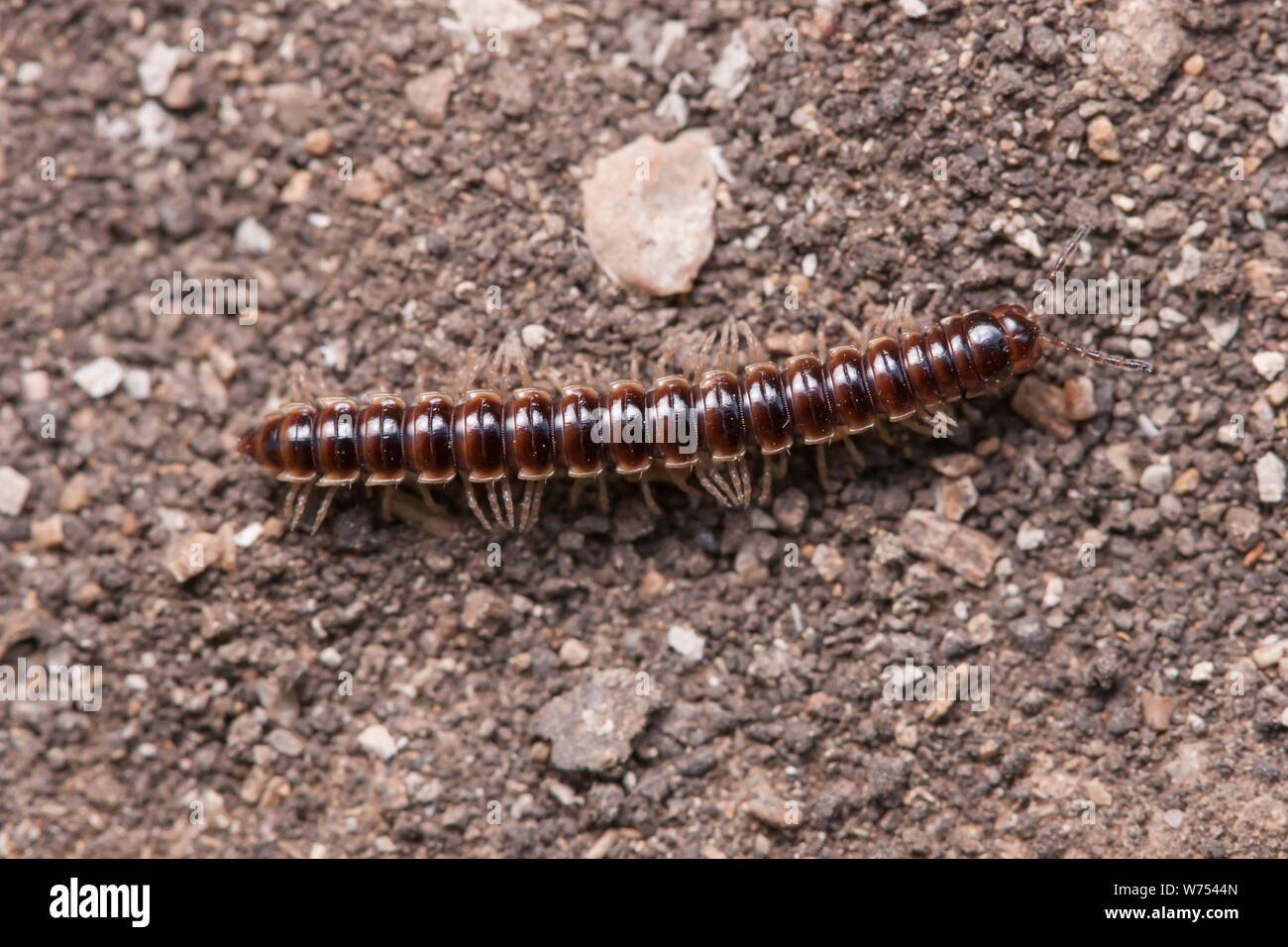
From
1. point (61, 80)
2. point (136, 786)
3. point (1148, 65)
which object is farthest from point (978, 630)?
point (61, 80)

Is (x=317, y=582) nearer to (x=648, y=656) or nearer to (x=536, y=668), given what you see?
(x=536, y=668)

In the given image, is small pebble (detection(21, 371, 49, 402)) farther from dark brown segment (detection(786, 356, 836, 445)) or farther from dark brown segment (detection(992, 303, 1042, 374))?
dark brown segment (detection(992, 303, 1042, 374))

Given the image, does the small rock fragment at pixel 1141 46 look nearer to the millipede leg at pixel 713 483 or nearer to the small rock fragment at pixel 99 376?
the millipede leg at pixel 713 483

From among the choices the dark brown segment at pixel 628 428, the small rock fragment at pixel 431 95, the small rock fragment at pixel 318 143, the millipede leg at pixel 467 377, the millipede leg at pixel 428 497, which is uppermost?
the small rock fragment at pixel 431 95

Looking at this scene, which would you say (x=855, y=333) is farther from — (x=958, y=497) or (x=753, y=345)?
(x=958, y=497)

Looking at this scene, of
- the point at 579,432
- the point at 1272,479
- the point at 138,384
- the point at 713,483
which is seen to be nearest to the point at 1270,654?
the point at 1272,479

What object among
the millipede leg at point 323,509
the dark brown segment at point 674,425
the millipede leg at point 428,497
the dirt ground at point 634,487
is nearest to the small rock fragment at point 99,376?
the dirt ground at point 634,487

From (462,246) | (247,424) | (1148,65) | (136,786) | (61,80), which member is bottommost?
(136,786)
